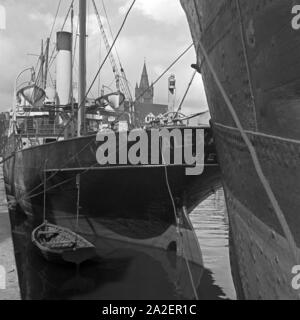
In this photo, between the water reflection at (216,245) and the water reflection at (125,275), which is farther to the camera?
the water reflection at (216,245)

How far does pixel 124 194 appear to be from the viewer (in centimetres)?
1083

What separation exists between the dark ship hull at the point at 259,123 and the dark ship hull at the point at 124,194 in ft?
17.0

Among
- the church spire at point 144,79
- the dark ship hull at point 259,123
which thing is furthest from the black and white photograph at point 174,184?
the church spire at point 144,79

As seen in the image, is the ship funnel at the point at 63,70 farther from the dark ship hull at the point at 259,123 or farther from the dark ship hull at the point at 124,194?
the dark ship hull at the point at 259,123

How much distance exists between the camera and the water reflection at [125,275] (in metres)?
8.23

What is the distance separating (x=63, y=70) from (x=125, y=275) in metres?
11.9

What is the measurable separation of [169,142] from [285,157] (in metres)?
6.54

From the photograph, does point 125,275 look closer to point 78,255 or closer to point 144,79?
point 78,255

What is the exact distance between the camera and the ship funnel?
18.4m

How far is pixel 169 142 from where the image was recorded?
898 centimetres

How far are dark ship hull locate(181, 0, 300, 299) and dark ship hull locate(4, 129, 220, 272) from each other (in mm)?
5183

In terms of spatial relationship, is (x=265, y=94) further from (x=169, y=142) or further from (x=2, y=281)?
(x=169, y=142)

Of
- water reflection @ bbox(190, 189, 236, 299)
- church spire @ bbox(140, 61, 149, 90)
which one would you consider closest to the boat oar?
water reflection @ bbox(190, 189, 236, 299)

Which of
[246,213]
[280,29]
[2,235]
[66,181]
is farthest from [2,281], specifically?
[66,181]
